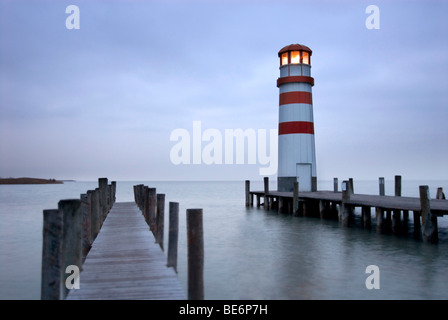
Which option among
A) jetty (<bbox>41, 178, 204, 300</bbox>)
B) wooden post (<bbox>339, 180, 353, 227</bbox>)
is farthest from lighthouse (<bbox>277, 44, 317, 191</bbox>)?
jetty (<bbox>41, 178, 204, 300</bbox>)

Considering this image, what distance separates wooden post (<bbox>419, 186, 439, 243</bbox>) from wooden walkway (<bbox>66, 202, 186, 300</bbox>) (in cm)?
751

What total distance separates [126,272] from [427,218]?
8792mm

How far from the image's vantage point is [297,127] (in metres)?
20.9

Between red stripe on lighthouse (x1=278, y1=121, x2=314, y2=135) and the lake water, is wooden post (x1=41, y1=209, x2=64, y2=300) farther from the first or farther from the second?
red stripe on lighthouse (x1=278, y1=121, x2=314, y2=135)

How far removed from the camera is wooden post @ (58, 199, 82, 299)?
4938mm

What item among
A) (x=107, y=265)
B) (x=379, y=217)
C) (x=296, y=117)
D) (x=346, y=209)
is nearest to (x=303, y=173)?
(x=296, y=117)

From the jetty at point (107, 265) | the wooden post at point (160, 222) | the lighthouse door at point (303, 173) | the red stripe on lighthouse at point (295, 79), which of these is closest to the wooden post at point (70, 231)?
the jetty at point (107, 265)

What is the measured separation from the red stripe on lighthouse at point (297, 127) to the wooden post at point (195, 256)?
54.8 feet

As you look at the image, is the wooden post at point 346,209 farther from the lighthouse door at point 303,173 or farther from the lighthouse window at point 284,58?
the lighthouse window at point 284,58

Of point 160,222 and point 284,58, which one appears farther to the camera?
point 284,58

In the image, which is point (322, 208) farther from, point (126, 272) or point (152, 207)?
point (126, 272)

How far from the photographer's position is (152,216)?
969cm

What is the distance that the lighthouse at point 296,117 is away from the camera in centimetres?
2097
